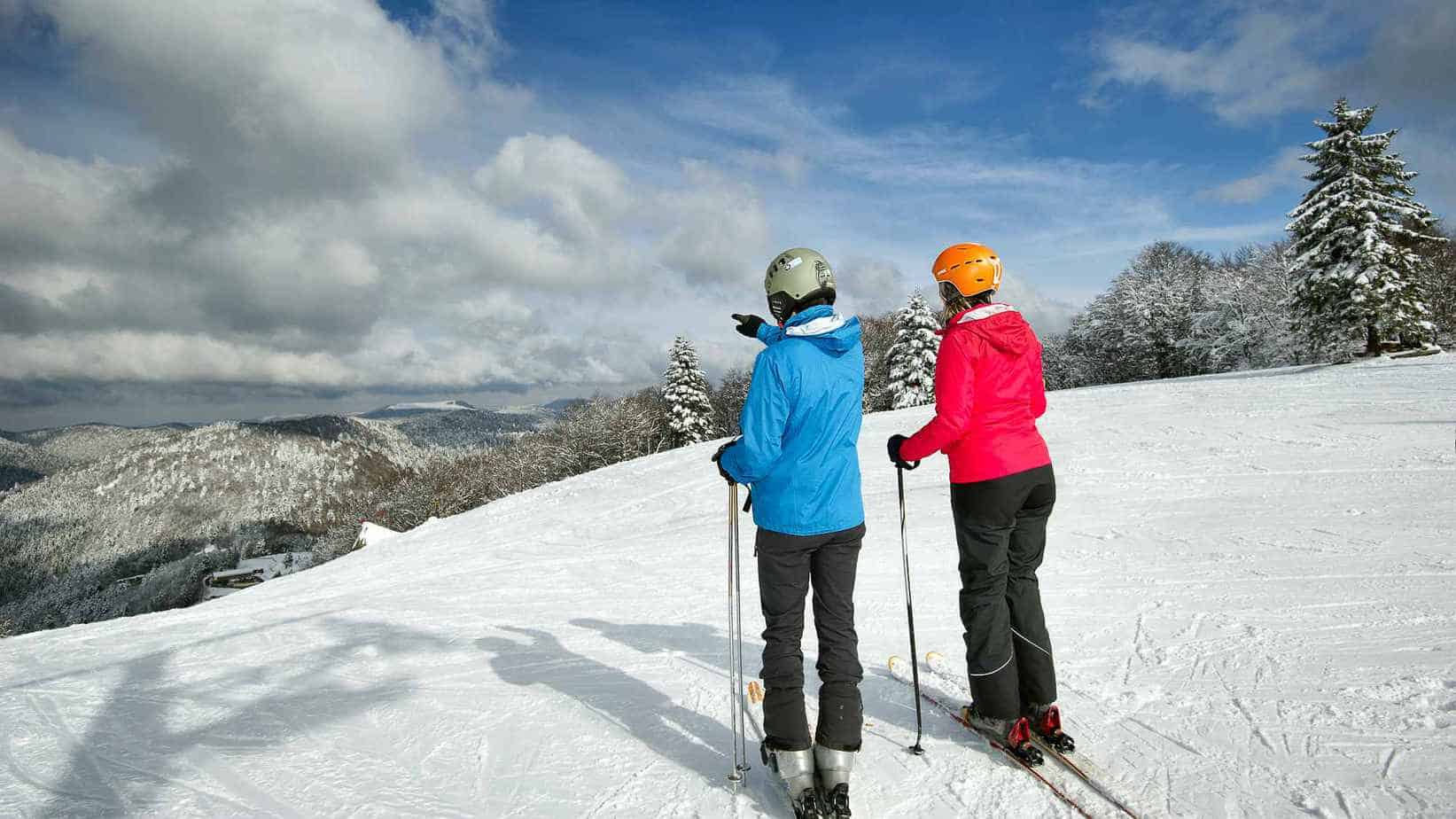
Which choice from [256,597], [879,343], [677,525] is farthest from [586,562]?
[879,343]

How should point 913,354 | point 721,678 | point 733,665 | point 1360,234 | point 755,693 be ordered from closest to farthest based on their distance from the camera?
point 733,665
point 755,693
point 721,678
point 1360,234
point 913,354

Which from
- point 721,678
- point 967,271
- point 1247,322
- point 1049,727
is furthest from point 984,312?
point 1247,322

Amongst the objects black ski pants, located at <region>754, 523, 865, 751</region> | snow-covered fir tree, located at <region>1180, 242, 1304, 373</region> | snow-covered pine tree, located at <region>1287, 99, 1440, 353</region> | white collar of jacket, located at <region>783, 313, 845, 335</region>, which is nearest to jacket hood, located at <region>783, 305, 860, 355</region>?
white collar of jacket, located at <region>783, 313, 845, 335</region>

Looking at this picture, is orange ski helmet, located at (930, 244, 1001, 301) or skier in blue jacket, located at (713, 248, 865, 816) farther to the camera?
orange ski helmet, located at (930, 244, 1001, 301)

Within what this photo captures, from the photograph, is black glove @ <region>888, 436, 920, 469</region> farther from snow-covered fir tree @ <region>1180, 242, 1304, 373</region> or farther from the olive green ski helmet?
snow-covered fir tree @ <region>1180, 242, 1304, 373</region>

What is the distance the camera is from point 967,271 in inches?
123

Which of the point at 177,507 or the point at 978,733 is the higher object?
the point at 978,733

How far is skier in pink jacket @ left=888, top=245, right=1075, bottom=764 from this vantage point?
116 inches

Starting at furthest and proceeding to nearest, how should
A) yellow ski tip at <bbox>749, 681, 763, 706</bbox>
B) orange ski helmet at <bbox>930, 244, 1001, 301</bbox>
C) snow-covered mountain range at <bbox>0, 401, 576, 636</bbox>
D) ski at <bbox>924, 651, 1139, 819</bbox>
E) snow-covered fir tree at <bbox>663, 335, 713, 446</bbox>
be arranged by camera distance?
snow-covered mountain range at <bbox>0, 401, 576, 636</bbox>, snow-covered fir tree at <bbox>663, 335, 713, 446</bbox>, yellow ski tip at <bbox>749, 681, 763, 706</bbox>, orange ski helmet at <bbox>930, 244, 1001, 301</bbox>, ski at <bbox>924, 651, 1139, 819</bbox>

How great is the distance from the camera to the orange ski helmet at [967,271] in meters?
3.11

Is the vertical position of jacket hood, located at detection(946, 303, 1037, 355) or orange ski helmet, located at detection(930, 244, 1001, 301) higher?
orange ski helmet, located at detection(930, 244, 1001, 301)

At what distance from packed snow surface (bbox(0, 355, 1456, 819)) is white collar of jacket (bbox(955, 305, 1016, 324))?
210 cm

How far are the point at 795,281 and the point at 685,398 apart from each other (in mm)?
35092

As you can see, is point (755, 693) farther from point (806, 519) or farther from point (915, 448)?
point (915, 448)
